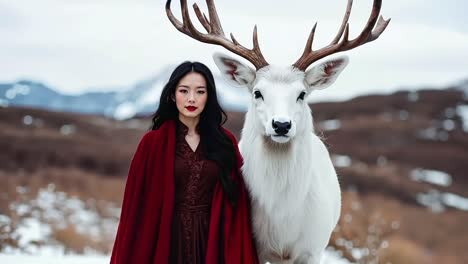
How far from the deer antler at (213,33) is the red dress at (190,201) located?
2.68ft

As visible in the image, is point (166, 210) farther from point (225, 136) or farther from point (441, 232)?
point (441, 232)

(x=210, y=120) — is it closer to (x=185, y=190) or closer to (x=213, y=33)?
(x=185, y=190)

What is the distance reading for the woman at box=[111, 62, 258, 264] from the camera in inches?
166

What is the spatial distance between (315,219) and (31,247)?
604 cm

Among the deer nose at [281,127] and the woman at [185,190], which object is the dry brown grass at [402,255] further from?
the deer nose at [281,127]

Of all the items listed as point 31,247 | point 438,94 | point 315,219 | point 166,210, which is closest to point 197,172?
point 166,210

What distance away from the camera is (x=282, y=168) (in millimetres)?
4457

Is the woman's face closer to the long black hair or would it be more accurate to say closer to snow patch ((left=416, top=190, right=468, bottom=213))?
the long black hair

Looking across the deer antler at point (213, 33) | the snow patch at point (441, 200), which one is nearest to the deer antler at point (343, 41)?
the deer antler at point (213, 33)

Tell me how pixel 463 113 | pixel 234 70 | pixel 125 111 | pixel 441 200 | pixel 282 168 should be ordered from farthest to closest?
pixel 463 113, pixel 125 111, pixel 441 200, pixel 234 70, pixel 282 168

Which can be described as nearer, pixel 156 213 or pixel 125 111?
pixel 156 213

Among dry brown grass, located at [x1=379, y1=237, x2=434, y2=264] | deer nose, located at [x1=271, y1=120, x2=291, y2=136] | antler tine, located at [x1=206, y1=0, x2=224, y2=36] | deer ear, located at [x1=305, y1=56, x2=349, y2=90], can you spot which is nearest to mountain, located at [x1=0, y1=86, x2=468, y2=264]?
dry brown grass, located at [x1=379, y1=237, x2=434, y2=264]

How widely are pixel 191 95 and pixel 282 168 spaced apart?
87 cm

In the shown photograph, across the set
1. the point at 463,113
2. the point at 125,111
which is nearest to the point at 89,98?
the point at 125,111
